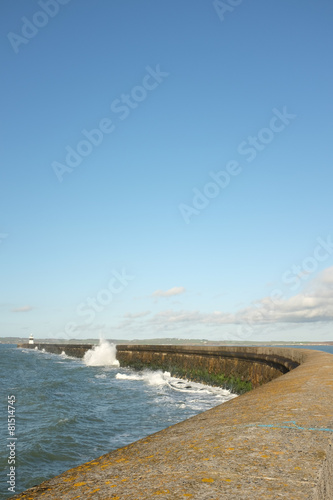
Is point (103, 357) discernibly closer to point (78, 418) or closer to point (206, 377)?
point (206, 377)

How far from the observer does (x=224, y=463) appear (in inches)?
88.4

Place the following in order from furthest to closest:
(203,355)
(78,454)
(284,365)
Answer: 1. (203,355)
2. (284,365)
3. (78,454)

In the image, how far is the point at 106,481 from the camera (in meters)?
2.17

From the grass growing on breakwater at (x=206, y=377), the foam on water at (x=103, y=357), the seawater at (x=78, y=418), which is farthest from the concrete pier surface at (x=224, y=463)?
the foam on water at (x=103, y=357)

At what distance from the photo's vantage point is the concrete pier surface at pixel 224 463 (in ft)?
6.26

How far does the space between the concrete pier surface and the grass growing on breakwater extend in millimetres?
15096

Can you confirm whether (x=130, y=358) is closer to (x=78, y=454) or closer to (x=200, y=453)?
(x=78, y=454)

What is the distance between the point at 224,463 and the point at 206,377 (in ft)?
72.8

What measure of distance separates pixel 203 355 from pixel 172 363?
5.21m

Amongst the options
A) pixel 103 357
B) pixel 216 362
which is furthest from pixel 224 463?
pixel 103 357

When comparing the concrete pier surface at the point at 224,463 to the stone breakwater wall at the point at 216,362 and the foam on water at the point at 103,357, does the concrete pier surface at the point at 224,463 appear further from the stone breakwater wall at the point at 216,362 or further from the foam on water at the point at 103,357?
the foam on water at the point at 103,357

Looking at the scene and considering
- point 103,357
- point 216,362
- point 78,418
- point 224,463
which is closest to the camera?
point 224,463

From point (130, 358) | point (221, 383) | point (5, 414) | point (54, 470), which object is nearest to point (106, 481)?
point (54, 470)

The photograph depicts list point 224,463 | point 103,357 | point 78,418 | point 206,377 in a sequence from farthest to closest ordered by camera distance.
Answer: point 103,357, point 206,377, point 78,418, point 224,463
